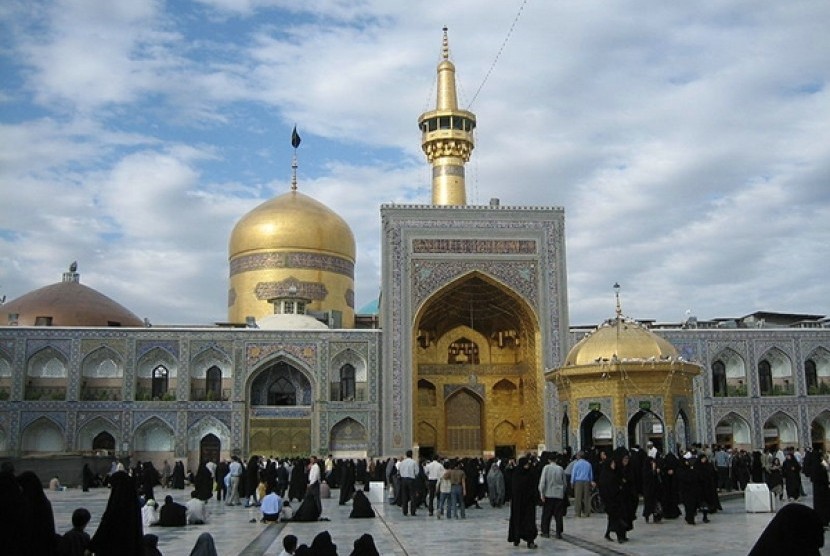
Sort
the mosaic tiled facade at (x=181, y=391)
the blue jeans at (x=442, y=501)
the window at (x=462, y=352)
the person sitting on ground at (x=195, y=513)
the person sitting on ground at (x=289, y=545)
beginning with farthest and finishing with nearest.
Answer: the window at (x=462, y=352)
the mosaic tiled facade at (x=181, y=391)
the blue jeans at (x=442, y=501)
the person sitting on ground at (x=195, y=513)
the person sitting on ground at (x=289, y=545)

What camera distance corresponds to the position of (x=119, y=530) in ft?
15.9

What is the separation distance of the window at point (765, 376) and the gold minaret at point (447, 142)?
34.5 feet

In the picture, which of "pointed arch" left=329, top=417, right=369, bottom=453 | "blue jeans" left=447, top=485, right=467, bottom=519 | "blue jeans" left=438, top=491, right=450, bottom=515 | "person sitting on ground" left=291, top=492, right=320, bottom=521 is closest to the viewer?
"person sitting on ground" left=291, top=492, right=320, bottom=521

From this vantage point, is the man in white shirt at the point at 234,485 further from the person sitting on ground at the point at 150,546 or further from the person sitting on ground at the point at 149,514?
the person sitting on ground at the point at 150,546

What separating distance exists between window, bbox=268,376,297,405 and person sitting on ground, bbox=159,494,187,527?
15289 millimetres

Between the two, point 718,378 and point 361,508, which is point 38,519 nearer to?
point 361,508

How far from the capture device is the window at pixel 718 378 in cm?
2830

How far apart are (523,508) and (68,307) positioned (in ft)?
86.0

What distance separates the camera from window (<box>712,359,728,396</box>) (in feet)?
92.8

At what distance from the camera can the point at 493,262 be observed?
27.2 meters

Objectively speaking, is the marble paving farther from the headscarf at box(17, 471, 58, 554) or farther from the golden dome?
the headscarf at box(17, 471, 58, 554)

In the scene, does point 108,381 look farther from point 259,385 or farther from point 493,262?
point 493,262

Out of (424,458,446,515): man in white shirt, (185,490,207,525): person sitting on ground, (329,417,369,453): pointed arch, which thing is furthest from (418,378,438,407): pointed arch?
(185,490,207,525): person sitting on ground

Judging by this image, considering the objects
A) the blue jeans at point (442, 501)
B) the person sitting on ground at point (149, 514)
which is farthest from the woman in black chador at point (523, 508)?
the person sitting on ground at point (149, 514)
